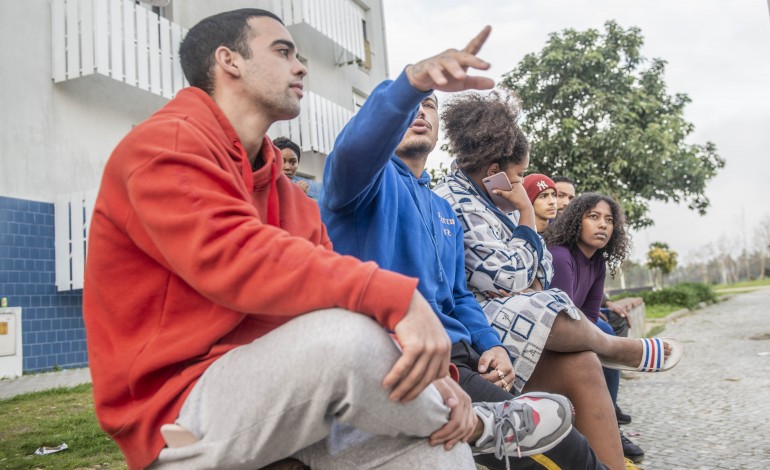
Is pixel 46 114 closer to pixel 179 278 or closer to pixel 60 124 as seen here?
pixel 60 124

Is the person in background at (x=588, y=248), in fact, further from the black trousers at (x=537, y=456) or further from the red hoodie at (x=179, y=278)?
the red hoodie at (x=179, y=278)

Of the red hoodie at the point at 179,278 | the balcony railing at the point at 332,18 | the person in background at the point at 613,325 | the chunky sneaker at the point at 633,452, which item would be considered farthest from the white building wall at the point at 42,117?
the chunky sneaker at the point at 633,452

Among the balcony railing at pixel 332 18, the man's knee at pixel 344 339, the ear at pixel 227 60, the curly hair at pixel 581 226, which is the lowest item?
the man's knee at pixel 344 339

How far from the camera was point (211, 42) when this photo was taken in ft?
6.25

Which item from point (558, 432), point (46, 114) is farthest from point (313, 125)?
point (558, 432)

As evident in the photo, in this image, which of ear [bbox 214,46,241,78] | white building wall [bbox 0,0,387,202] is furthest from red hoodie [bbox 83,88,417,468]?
white building wall [bbox 0,0,387,202]

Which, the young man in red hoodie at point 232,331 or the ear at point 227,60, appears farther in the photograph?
the ear at point 227,60

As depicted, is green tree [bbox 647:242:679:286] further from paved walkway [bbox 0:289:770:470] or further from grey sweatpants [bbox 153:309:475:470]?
grey sweatpants [bbox 153:309:475:470]

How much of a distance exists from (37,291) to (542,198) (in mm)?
5898

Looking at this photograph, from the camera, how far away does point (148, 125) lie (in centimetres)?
147

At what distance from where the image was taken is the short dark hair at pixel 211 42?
1.88m

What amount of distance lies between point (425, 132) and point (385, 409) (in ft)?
5.60

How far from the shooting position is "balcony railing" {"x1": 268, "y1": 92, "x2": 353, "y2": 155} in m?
12.3

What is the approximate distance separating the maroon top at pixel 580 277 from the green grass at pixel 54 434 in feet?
9.09
